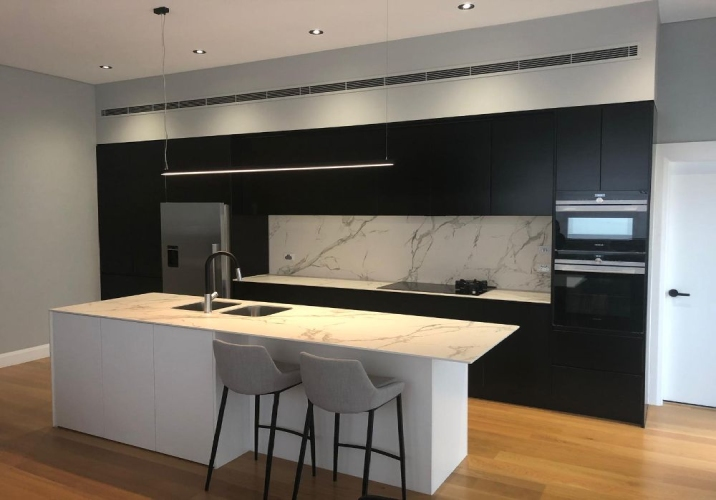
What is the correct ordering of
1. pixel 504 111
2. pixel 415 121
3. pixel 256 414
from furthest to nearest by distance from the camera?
pixel 415 121 < pixel 504 111 < pixel 256 414

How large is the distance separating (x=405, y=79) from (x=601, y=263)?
7.26ft

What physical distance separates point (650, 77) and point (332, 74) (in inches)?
105

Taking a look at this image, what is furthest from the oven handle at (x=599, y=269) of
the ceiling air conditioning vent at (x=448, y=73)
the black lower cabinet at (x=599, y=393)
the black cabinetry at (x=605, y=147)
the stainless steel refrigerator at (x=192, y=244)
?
the stainless steel refrigerator at (x=192, y=244)

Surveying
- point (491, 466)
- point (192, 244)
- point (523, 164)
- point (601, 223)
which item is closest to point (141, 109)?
point (192, 244)

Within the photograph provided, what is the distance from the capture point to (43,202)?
632cm

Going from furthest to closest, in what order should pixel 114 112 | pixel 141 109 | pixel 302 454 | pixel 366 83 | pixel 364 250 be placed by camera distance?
pixel 114 112
pixel 141 109
pixel 364 250
pixel 366 83
pixel 302 454

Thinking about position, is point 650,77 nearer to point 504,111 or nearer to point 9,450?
point 504,111

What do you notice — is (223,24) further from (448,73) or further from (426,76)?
(448,73)

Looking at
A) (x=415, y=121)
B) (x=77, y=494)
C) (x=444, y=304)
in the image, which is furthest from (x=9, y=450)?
(x=415, y=121)

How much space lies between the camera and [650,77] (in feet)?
13.6

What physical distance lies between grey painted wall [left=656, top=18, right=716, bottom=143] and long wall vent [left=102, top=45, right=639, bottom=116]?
68cm

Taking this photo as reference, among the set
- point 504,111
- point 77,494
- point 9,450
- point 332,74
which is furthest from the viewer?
point 332,74

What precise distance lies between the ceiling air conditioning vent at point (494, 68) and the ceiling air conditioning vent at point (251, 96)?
2.14 metres

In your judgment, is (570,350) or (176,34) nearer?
(570,350)
